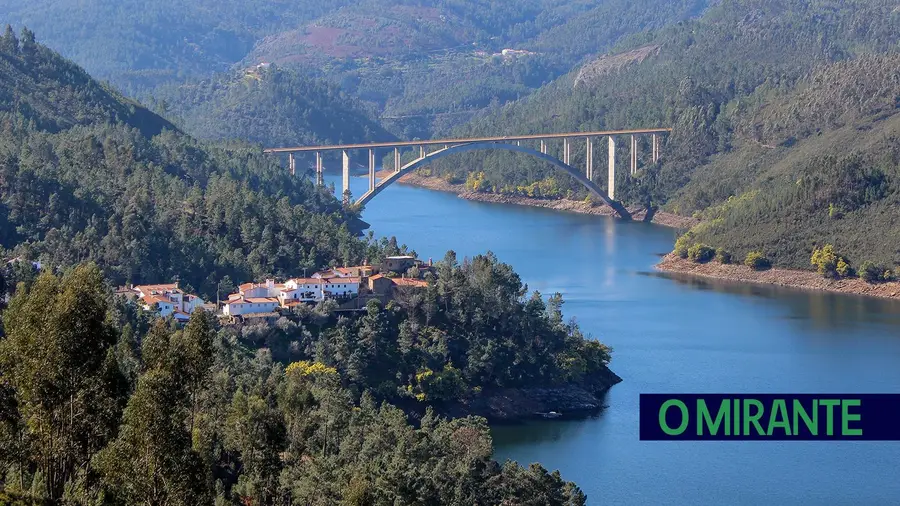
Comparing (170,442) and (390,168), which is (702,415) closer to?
(170,442)

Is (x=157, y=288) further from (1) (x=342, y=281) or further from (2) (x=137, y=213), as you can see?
(2) (x=137, y=213)

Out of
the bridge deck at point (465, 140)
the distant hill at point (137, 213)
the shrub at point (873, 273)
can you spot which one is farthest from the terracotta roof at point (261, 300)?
the bridge deck at point (465, 140)

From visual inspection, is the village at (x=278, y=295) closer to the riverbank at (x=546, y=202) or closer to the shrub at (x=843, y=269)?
the shrub at (x=843, y=269)

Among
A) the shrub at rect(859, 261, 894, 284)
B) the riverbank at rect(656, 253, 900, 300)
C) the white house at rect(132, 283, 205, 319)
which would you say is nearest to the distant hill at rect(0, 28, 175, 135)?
the riverbank at rect(656, 253, 900, 300)

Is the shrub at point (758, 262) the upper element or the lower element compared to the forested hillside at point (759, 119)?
lower

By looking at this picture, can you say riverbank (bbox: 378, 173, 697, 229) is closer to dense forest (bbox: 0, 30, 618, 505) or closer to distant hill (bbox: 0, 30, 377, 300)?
dense forest (bbox: 0, 30, 618, 505)

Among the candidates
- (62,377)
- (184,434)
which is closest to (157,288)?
(62,377)
